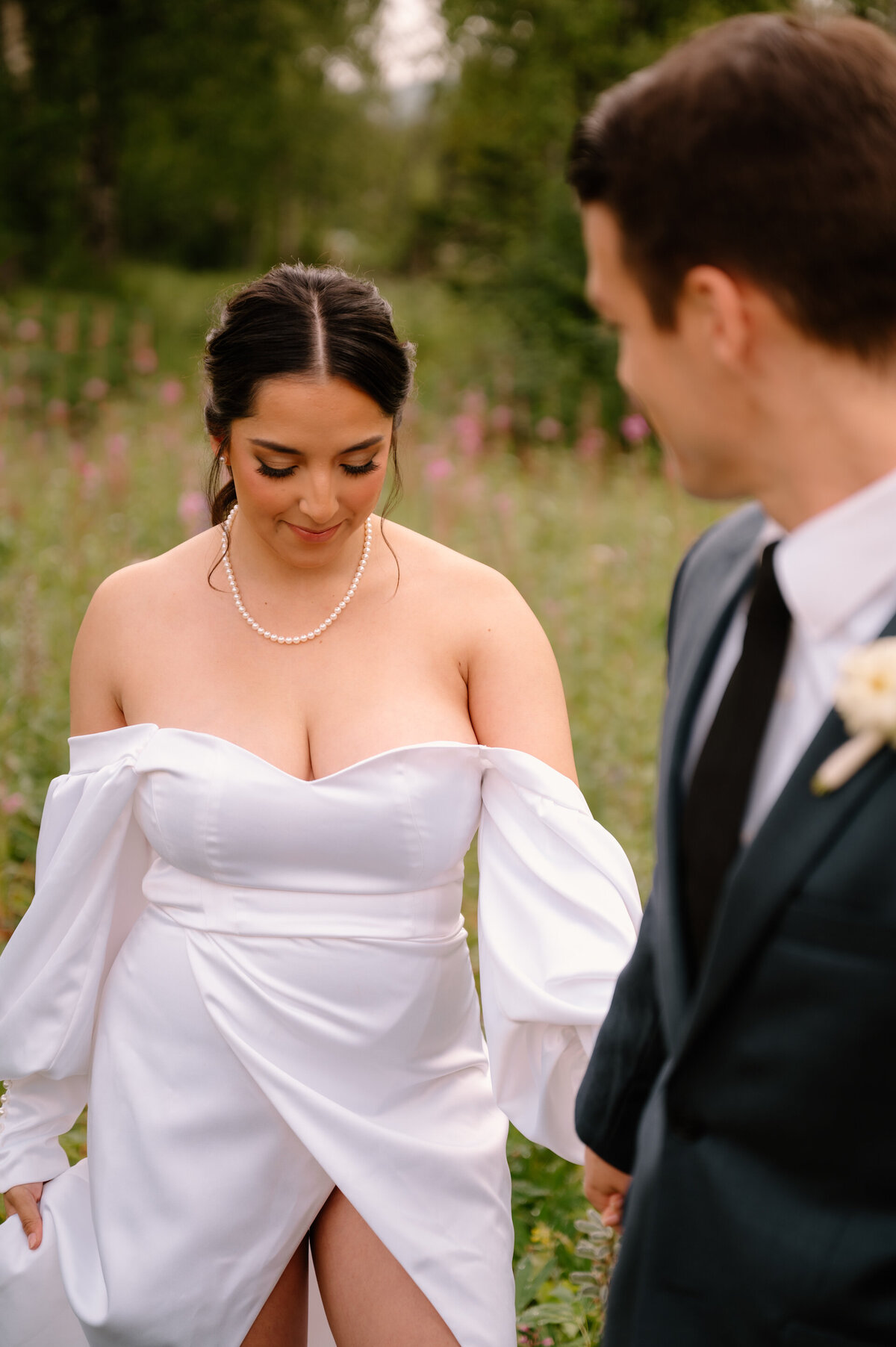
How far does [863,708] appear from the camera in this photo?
93cm

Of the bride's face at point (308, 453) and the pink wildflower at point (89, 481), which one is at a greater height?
the bride's face at point (308, 453)

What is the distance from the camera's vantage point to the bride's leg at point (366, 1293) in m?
1.86

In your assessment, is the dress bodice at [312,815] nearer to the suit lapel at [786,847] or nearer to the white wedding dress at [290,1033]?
the white wedding dress at [290,1033]

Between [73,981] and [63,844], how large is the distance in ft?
0.85

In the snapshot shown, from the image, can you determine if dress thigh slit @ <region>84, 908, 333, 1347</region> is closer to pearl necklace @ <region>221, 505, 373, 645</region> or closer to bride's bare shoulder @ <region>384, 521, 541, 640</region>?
pearl necklace @ <region>221, 505, 373, 645</region>

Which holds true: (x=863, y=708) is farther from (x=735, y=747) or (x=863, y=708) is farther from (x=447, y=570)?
(x=447, y=570)

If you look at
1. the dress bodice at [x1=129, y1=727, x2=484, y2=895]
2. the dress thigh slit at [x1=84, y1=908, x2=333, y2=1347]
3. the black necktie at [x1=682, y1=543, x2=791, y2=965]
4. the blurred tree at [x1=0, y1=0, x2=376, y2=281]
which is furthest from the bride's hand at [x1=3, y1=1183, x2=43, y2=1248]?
the blurred tree at [x1=0, y1=0, x2=376, y2=281]

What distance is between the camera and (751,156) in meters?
1.00

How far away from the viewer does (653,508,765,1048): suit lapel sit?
1204 mm

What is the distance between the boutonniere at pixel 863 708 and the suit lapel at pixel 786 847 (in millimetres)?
13

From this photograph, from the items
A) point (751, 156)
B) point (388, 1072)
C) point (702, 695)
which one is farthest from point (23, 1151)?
point (751, 156)

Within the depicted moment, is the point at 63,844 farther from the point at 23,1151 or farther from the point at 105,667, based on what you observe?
the point at 23,1151

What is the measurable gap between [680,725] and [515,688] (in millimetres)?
809

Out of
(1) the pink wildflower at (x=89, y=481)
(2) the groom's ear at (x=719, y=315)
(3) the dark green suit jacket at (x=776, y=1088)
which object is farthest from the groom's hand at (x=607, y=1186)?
(1) the pink wildflower at (x=89, y=481)
